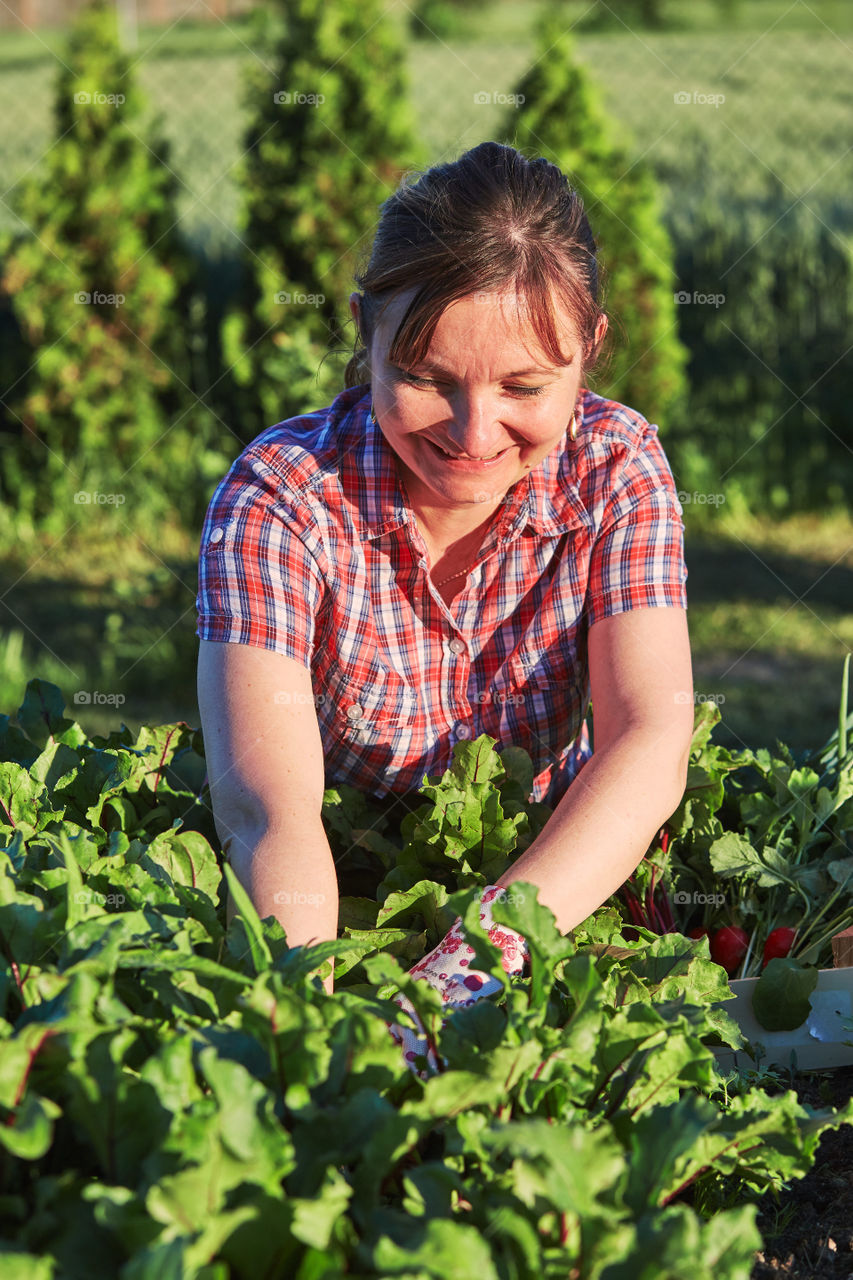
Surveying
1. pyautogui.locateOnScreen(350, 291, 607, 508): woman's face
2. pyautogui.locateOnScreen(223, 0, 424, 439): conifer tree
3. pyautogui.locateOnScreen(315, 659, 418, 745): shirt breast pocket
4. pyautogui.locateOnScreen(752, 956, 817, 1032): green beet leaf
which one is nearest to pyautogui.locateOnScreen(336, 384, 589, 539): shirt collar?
pyautogui.locateOnScreen(350, 291, 607, 508): woman's face

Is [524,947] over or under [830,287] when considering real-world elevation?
under

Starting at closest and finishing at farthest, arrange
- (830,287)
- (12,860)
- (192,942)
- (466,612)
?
(192,942), (12,860), (466,612), (830,287)

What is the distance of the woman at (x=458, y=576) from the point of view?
1.50m

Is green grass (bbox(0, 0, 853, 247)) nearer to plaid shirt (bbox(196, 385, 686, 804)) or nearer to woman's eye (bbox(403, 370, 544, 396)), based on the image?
plaid shirt (bbox(196, 385, 686, 804))

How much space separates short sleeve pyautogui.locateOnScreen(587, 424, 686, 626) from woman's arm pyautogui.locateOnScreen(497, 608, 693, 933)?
3 centimetres

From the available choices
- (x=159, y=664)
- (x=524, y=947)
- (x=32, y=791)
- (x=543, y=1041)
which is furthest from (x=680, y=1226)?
(x=159, y=664)

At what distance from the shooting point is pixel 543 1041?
1.05m

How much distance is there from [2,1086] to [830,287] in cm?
608

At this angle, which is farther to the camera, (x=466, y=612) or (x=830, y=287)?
(x=830, y=287)

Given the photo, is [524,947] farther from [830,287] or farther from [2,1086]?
[830,287]

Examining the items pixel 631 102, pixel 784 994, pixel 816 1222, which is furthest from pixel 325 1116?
pixel 631 102

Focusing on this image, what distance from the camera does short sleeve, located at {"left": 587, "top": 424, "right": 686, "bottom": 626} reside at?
5.73ft

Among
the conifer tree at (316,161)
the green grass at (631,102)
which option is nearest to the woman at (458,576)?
the conifer tree at (316,161)

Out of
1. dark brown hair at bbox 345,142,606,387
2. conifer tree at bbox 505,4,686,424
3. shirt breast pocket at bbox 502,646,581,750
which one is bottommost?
shirt breast pocket at bbox 502,646,581,750
